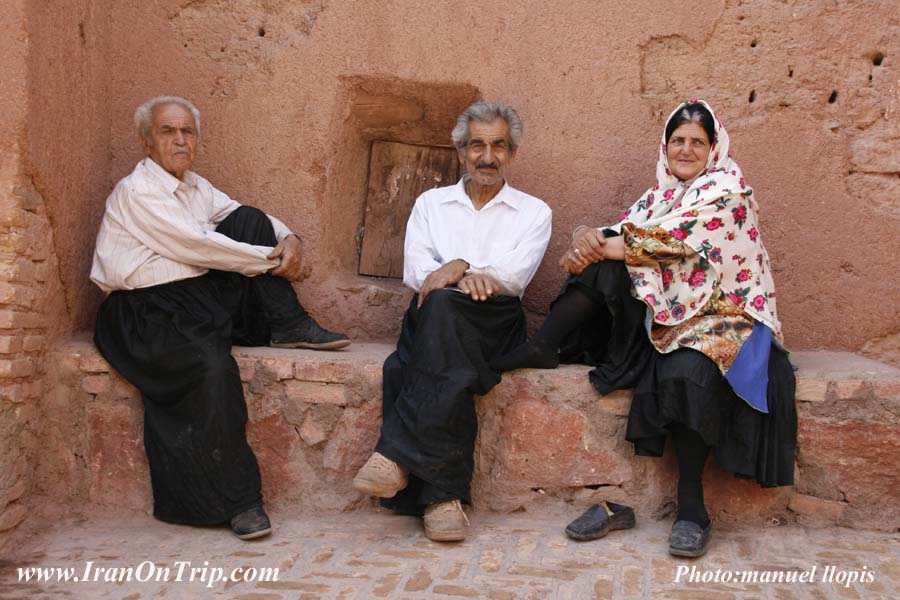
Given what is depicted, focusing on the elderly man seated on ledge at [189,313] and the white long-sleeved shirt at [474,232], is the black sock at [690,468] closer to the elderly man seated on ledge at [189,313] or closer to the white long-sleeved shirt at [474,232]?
the white long-sleeved shirt at [474,232]

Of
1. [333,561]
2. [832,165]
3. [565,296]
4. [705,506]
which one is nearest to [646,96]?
[832,165]

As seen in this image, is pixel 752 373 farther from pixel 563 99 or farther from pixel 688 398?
pixel 563 99

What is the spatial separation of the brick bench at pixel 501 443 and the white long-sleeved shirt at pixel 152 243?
0.38 meters

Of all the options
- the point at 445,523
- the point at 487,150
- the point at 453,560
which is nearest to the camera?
the point at 453,560

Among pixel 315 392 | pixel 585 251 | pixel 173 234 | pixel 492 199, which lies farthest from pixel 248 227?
pixel 585 251

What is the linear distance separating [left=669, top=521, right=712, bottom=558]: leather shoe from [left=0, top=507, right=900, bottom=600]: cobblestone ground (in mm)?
33

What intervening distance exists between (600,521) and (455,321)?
36.7 inches

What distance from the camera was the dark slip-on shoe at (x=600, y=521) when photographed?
10.5 feet

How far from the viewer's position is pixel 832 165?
412cm

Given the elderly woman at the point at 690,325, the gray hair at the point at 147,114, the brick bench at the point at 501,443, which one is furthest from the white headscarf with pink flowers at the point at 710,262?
the gray hair at the point at 147,114

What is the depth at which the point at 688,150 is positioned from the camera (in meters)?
3.58

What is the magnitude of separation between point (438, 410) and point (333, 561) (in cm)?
64

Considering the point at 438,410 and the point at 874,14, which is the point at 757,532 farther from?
the point at 874,14

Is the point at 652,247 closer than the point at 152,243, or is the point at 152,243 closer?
the point at 652,247
